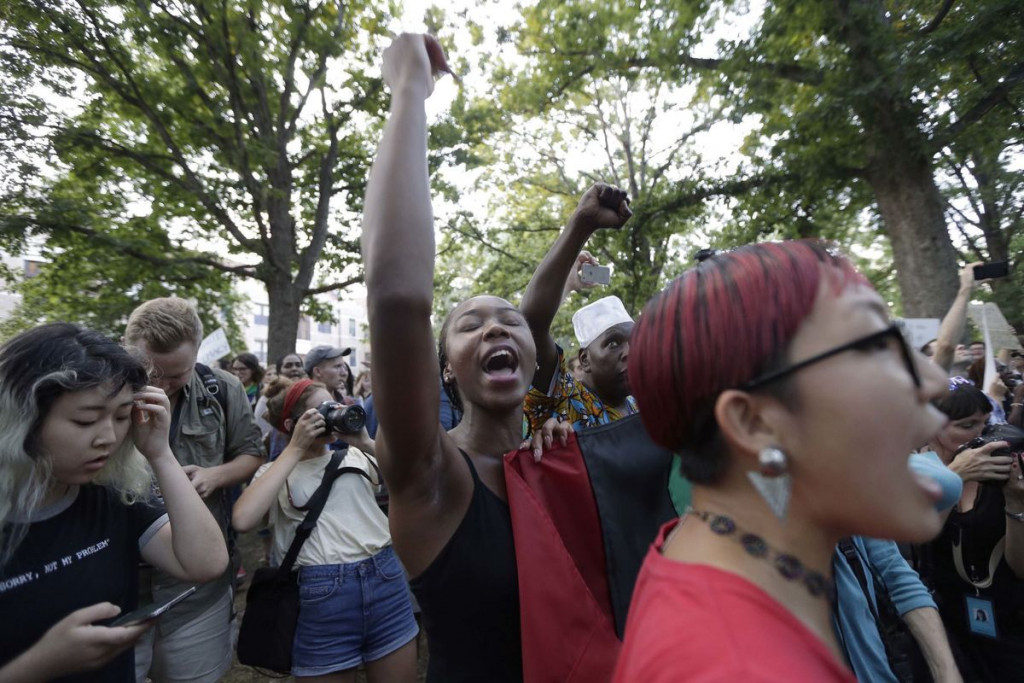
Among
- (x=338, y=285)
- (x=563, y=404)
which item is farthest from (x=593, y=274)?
(x=338, y=285)

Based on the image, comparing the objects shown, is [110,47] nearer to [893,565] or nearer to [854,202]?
[893,565]

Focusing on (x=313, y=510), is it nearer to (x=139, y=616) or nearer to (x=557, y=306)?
(x=139, y=616)

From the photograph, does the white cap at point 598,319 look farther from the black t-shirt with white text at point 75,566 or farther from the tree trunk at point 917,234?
the tree trunk at point 917,234

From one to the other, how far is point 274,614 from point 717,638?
2504 millimetres

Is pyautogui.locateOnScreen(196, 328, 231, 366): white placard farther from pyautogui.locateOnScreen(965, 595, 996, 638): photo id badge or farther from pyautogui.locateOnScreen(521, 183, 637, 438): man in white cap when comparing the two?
pyautogui.locateOnScreen(965, 595, 996, 638): photo id badge

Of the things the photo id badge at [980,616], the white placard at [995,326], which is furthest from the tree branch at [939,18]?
the photo id badge at [980,616]

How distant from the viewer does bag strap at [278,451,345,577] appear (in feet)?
9.02

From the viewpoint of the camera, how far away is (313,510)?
285 cm

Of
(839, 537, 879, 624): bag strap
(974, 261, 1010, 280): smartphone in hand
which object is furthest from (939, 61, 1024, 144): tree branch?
(839, 537, 879, 624): bag strap

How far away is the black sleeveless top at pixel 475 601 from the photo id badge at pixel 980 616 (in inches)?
89.4

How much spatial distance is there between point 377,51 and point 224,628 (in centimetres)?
979

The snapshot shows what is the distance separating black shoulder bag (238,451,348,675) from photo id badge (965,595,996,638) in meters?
3.01

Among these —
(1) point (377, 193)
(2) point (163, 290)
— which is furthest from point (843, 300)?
(2) point (163, 290)

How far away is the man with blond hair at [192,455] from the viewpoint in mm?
2553
